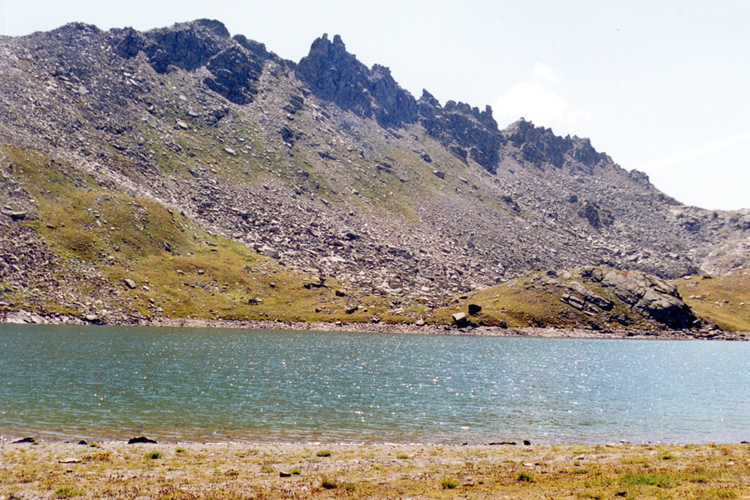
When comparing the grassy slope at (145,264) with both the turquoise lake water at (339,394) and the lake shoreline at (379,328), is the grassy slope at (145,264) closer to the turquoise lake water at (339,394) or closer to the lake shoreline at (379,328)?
the lake shoreline at (379,328)

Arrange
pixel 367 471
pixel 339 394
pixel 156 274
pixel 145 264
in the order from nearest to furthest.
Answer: pixel 367 471 < pixel 339 394 < pixel 156 274 < pixel 145 264

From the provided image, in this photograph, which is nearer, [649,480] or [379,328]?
[649,480]

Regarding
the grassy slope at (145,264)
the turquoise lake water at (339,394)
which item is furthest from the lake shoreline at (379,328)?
the turquoise lake water at (339,394)

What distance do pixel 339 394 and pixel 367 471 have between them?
108 feet

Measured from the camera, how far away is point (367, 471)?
2756cm

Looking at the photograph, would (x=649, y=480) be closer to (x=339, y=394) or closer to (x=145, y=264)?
(x=339, y=394)

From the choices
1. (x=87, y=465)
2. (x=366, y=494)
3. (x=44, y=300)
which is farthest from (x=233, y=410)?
(x=44, y=300)

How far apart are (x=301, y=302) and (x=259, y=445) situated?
6025 inches

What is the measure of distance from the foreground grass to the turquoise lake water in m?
7.09

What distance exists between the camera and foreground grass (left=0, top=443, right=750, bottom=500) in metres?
22.0

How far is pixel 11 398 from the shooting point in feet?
156

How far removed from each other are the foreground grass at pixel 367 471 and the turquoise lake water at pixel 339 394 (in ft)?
23.3

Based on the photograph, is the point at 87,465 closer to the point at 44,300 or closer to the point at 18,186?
the point at 44,300

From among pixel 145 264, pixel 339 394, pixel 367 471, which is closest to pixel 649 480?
pixel 367 471
